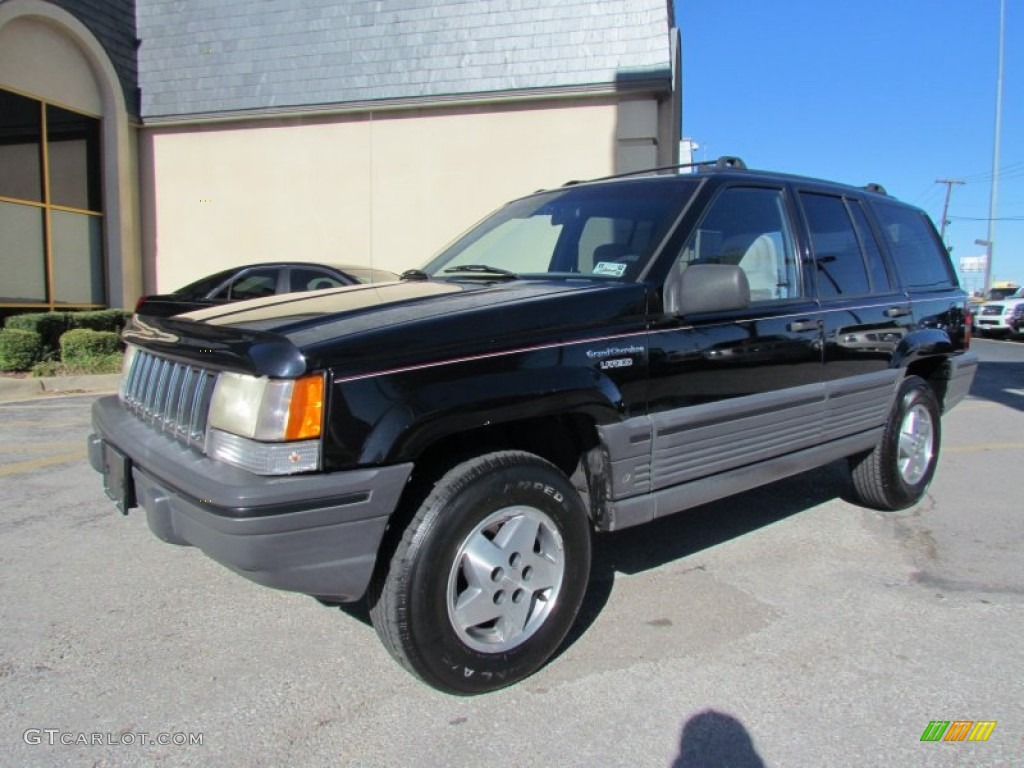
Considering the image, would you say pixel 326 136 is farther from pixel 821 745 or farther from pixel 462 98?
pixel 821 745

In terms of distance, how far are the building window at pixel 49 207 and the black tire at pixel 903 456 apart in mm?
12788

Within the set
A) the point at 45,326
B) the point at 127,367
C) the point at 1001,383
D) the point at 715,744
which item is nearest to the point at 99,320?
the point at 45,326

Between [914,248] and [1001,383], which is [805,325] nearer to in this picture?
[914,248]

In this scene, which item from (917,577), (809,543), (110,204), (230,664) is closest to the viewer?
(230,664)

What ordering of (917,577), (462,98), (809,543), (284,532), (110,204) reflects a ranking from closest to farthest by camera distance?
(284,532) < (917,577) < (809,543) < (462,98) < (110,204)

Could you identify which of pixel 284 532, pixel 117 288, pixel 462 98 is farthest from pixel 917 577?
Answer: pixel 117 288

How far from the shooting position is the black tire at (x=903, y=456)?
474 cm

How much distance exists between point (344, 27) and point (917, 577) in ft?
43.7

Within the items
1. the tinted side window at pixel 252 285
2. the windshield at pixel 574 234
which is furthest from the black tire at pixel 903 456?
the tinted side window at pixel 252 285

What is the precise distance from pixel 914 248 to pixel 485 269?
313 centimetres

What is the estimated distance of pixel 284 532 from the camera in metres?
2.34

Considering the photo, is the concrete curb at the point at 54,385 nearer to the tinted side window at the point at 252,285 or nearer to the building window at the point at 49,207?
the tinted side window at the point at 252,285

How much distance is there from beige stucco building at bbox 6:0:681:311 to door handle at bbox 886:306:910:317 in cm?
871

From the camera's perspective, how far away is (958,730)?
2600 mm
